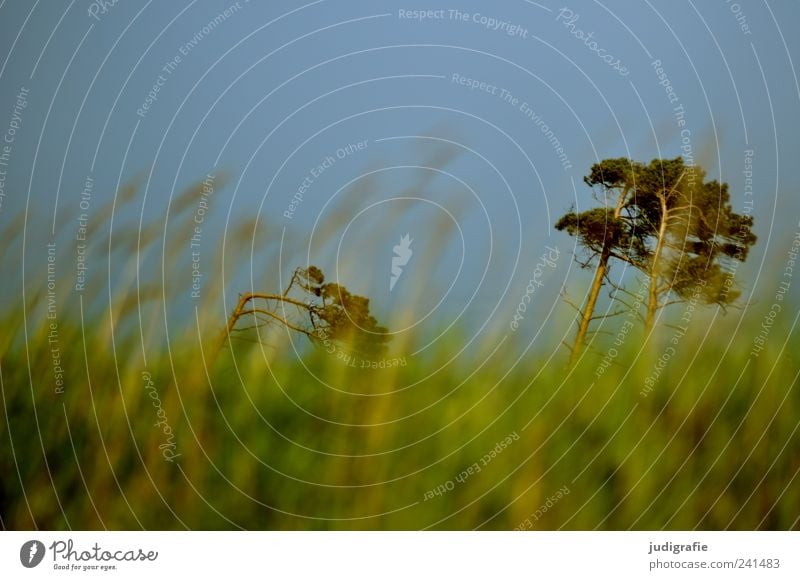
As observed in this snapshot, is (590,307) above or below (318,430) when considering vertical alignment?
above

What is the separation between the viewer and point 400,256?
136cm

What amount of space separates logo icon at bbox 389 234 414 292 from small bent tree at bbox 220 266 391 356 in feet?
0.20

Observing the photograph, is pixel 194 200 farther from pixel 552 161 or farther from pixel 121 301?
pixel 552 161

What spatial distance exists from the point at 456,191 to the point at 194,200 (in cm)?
42

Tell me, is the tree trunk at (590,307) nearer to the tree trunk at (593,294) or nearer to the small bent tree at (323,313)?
the tree trunk at (593,294)

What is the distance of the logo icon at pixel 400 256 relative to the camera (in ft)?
4.42

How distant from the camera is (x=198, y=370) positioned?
1.31 m

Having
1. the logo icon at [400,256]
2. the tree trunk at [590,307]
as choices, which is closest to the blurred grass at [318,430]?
the tree trunk at [590,307]
